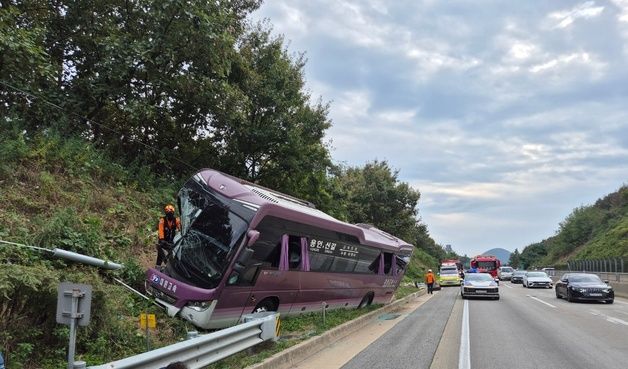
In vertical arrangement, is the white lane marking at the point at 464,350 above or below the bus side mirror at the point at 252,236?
below

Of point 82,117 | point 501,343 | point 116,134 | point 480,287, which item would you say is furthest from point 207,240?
point 480,287

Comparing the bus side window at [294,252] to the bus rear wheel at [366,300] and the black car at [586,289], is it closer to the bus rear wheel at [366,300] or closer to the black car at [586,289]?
the bus rear wheel at [366,300]

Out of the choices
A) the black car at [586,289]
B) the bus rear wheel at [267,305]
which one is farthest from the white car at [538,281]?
the bus rear wheel at [267,305]

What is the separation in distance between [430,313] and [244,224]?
11739mm

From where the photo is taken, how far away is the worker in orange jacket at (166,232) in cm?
1112

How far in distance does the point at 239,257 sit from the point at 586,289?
2017 cm

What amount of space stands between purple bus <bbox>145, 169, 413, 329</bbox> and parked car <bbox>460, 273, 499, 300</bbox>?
14.3 m

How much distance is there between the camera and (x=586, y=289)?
76.7 ft

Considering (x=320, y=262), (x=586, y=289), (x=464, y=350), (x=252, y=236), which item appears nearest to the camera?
(x=252, y=236)

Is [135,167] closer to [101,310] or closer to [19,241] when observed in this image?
[19,241]

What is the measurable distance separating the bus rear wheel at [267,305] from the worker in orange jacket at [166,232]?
8.03 feet

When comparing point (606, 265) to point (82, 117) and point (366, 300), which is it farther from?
point (82, 117)

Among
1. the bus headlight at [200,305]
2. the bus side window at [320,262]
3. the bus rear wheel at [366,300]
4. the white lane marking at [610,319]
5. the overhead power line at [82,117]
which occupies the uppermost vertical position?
the overhead power line at [82,117]

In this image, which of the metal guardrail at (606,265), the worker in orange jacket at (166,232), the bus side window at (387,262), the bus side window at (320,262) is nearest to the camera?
the worker in orange jacket at (166,232)
